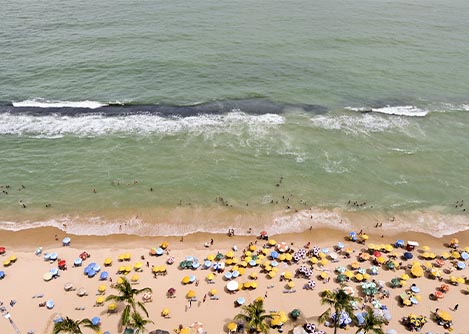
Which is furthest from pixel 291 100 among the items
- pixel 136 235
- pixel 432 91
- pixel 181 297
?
pixel 181 297

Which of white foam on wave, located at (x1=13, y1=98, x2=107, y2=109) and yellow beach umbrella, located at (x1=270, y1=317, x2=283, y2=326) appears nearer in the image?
yellow beach umbrella, located at (x1=270, y1=317, x2=283, y2=326)

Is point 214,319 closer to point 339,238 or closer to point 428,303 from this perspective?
point 339,238

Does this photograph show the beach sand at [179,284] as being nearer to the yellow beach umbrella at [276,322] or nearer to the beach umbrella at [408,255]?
the yellow beach umbrella at [276,322]

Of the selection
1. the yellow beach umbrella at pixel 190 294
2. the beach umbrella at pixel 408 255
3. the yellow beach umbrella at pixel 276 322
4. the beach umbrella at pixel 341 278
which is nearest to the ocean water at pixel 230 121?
the beach umbrella at pixel 408 255

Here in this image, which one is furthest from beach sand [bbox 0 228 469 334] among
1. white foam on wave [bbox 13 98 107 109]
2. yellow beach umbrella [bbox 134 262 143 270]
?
white foam on wave [bbox 13 98 107 109]

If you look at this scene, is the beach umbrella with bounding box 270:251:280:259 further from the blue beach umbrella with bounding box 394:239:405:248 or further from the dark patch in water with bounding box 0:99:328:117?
the dark patch in water with bounding box 0:99:328:117

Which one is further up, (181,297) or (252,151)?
(252,151)
